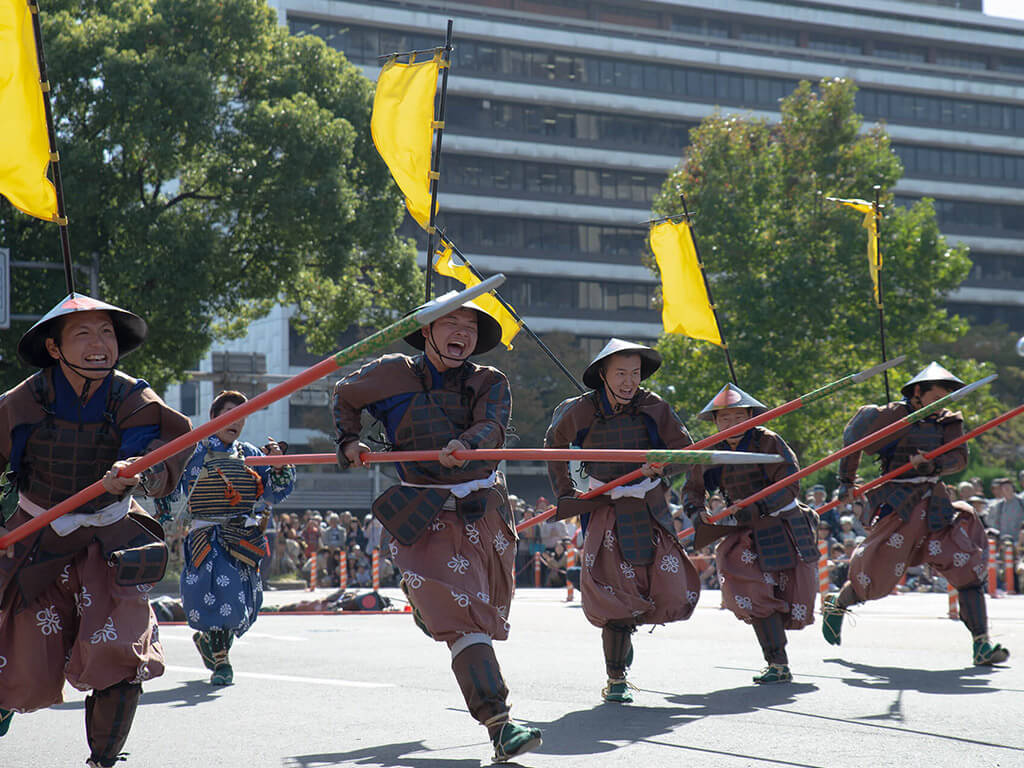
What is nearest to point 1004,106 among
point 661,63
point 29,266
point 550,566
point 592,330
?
point 661,63

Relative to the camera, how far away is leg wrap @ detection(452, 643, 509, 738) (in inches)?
214

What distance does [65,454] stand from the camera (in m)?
5.29

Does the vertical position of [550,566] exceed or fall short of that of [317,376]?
it falls short

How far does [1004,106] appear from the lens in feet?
225

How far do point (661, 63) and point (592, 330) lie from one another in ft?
43.8

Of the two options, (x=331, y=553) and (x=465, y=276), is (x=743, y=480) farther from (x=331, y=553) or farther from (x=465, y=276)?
(x=331, y=553)

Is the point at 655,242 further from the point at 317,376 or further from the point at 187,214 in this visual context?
the point at 187,214

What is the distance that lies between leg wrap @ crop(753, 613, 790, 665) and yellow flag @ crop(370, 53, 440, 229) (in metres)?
3.62

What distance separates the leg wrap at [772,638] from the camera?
8383 mm

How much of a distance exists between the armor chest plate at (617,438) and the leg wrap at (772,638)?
4.83 ft

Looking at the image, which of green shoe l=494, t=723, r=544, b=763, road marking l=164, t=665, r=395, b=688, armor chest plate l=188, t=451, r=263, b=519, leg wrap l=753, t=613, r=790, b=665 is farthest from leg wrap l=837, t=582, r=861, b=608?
green shoe l=494, t=723, r=544, b=763

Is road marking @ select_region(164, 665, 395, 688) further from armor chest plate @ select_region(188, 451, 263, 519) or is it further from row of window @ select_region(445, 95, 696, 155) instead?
row of window @ select_region(445, 95, 696, 155)

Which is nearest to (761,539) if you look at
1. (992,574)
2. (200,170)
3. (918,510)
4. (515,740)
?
(918,510)

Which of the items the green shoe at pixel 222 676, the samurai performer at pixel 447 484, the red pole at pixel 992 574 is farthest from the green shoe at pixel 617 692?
the red pole at pixel 992 574
